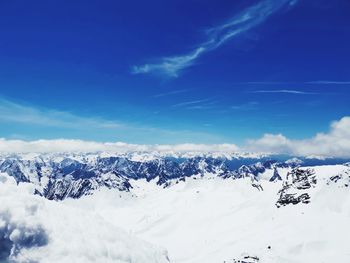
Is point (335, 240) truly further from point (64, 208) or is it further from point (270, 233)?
point (64, 208)

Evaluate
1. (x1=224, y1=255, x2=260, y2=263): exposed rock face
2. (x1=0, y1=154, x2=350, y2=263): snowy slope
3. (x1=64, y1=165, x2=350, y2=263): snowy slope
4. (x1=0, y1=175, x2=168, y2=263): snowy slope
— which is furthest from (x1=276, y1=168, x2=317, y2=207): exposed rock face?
(x1=0, y1=175, x2=168, y2=263): snowy slope

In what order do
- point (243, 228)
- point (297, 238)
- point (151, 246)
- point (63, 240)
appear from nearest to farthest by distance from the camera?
point (63, 240), point (151, 246), point (297, 238), point (243, 228)

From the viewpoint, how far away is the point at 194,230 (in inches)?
7717

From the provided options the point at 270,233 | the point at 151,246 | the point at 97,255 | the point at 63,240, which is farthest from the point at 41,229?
the point at 270,233

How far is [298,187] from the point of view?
145 metres

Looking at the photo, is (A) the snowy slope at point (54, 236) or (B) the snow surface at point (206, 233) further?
(B) the snow surface at point (206, 233)

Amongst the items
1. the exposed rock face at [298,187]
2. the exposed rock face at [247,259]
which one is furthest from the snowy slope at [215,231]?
the exposed rock face at [247,259]

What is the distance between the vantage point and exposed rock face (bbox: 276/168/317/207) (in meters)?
138

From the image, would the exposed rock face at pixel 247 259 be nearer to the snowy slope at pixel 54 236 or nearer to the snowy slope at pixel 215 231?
the snowy slope at pixel 215 231

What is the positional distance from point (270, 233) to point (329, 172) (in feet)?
138

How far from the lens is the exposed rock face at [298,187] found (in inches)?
5453

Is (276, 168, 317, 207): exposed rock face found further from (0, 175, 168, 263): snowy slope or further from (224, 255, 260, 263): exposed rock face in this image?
(0, 175, 168, 263): snowy slope

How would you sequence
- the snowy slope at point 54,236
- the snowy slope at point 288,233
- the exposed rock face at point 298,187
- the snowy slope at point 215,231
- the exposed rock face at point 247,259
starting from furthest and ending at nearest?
the exposed rock face at point 298,187, the exposed rock face at point 247,259, the snowy slope at point 288,233, the snowy slope at point 215,231, the snowy slope at point 54,236

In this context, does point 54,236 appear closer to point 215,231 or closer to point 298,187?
point 298,187
